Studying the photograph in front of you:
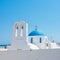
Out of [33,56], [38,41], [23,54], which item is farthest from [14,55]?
[38,41]

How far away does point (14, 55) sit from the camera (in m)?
13.0

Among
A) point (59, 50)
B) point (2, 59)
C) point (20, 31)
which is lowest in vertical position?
point (2, 59)

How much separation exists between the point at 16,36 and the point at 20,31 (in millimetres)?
749

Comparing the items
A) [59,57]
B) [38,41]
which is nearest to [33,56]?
[59,57]

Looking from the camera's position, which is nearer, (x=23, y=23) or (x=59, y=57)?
(x=59, y=57)

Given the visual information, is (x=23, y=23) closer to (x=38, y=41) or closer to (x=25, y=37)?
(x=25, y=37)

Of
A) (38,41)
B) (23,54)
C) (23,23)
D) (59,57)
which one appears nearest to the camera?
(59,57)

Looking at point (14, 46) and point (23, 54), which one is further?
point (14, 46)

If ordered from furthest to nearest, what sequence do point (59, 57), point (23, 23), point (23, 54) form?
point (23, 23) < point (23, 54) < point (59, 57)

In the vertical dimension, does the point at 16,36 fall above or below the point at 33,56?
above

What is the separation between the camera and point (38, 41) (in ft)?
65.0

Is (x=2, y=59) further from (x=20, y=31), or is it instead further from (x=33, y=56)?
(x=20, y=31)

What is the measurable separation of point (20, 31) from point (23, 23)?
0.86m

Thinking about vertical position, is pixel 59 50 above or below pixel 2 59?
above
